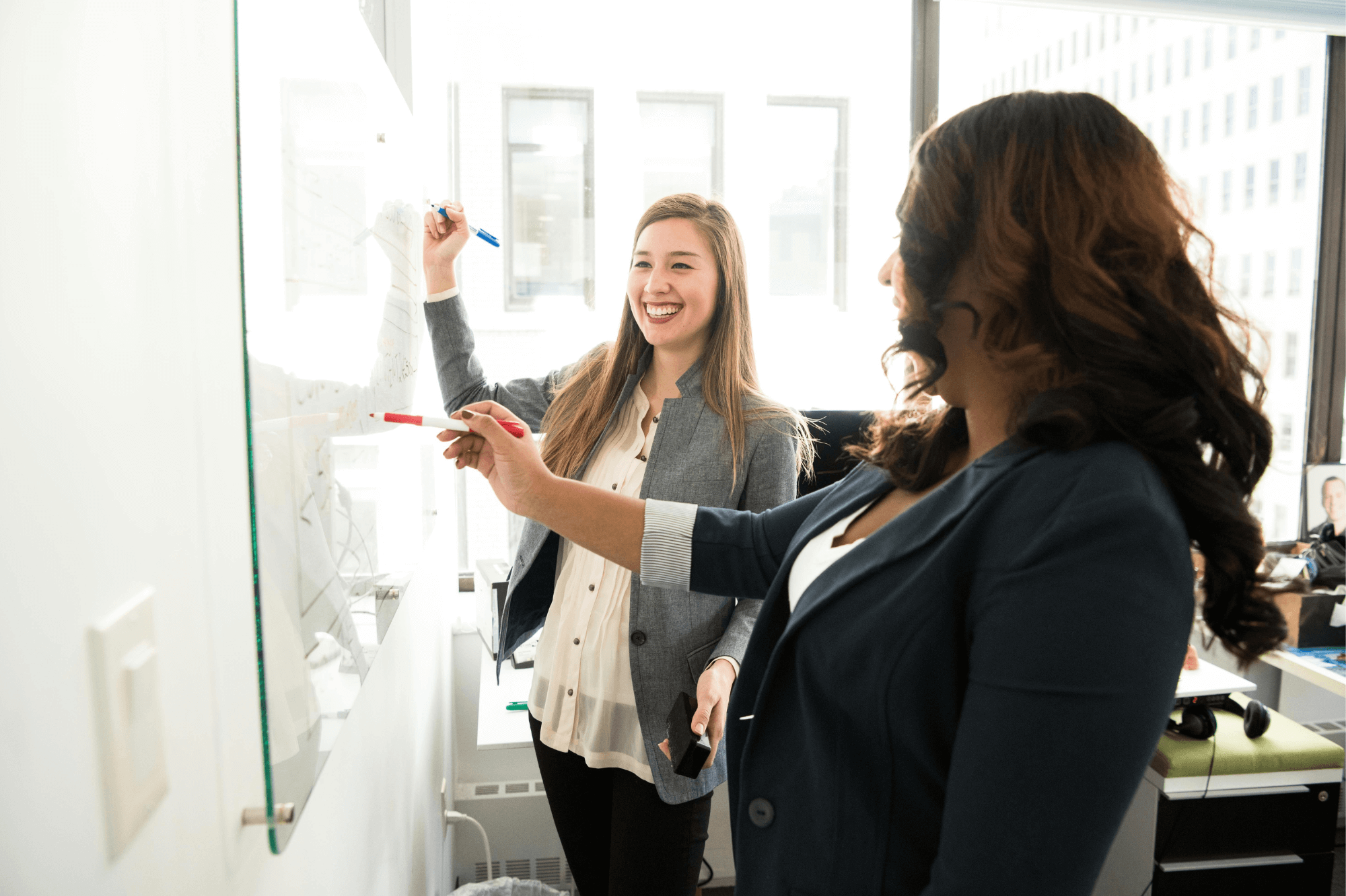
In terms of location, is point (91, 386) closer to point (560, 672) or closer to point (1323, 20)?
point (560, 672)

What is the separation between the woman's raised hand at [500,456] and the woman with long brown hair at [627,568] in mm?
334

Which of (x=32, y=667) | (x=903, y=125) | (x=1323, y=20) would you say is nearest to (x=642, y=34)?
(x=903, y=125)

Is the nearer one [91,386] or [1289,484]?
[91,386]

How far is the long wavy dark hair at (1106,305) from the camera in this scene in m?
0.57

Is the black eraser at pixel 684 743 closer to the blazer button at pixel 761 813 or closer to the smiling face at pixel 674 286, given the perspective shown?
the blazer button at pixel 761 813

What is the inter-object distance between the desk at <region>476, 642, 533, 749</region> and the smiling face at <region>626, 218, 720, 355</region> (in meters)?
0.70

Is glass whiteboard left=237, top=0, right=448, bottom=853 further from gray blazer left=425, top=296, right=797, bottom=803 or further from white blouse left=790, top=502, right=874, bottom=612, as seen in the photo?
white blouse left=790, top=502, right=874, bottom=612

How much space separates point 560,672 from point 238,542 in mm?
874

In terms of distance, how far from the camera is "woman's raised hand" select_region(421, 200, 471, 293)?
1.44 meters

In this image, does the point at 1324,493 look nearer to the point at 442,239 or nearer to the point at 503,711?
the point at 503,711

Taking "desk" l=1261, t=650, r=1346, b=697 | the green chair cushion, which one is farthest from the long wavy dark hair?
"desk" l=1261, t=650, r=1346, b=697

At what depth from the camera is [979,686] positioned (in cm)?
55

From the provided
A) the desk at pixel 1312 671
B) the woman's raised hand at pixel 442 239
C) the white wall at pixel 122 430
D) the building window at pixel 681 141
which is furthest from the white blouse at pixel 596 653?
the desk at pixel 1312 671

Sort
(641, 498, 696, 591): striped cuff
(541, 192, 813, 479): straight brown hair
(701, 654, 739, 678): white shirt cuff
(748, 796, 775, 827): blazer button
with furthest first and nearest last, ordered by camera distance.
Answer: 1. (541, 192, 813, 479): straight brown hair
2. (701, 654, 739, 678): white shirt cuff
3. (641, 498, 696, 591): striped cuff
4. (748, 796, 775, 827): blazer button
